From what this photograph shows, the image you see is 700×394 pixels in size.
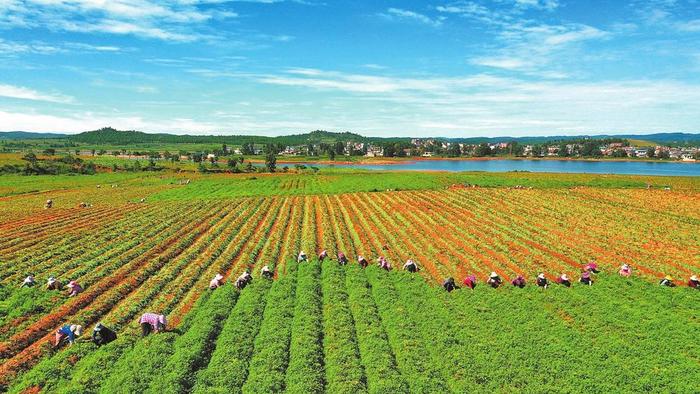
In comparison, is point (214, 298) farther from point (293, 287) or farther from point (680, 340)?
point (680, 340)

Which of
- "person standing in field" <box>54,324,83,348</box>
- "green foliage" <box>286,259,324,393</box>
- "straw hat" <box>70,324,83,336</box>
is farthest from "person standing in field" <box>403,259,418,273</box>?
"person standing in field" <box>54,324,83,348</box>

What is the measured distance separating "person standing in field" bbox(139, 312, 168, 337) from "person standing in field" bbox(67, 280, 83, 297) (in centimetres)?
716

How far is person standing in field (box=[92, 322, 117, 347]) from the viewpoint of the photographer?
16.1 metres

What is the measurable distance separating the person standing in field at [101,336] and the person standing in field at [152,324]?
43.2 inches

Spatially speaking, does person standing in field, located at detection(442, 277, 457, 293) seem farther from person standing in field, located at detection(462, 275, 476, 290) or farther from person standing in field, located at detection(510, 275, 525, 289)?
person standing in field, located at detection(510, 275, 525, 289)

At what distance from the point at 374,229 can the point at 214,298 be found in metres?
20.5

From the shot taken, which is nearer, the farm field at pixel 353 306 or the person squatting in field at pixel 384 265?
the farm field at pixel 353 306

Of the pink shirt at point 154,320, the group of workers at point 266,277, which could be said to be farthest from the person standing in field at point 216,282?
the pink shirt at point 154,320

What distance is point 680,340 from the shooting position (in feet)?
51.5

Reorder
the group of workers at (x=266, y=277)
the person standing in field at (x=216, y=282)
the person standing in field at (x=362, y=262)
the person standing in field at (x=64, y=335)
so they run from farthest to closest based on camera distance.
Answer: the person standing in field at (x=362, y=262), the person standing in field at (x=216, y=282), the group of workers at (x=266, y=277), the person standing in field at (x=64, y=335)

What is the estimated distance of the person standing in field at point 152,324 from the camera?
1689cm

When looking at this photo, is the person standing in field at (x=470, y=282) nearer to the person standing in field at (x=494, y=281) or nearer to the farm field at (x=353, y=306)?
the person standing in field at (x=494, y=281)

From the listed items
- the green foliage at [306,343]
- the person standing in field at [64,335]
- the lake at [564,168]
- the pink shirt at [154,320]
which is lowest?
the person standing in field at [64,335]

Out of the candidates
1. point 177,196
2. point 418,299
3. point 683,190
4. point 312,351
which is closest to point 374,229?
point 418,299
